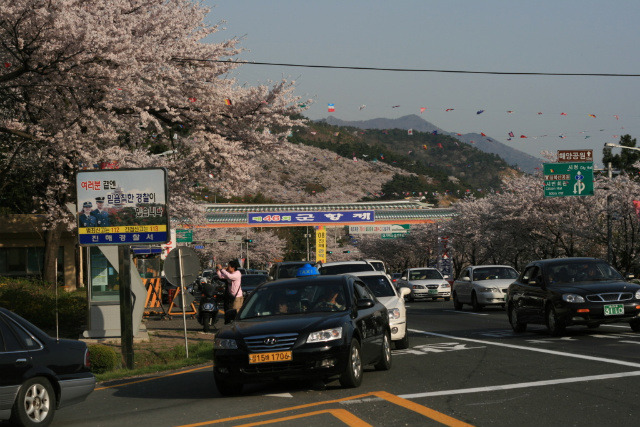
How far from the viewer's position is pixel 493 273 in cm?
3197

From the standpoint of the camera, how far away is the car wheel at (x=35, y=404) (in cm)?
902

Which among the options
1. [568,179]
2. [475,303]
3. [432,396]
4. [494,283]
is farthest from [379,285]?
[568,179]

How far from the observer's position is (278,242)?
11431cm

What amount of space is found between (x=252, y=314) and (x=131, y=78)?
1211 centimetres

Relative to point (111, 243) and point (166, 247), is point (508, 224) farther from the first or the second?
point (111, 243)

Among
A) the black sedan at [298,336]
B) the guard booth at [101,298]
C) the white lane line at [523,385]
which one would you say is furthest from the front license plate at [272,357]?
the guard booth at [101,298]

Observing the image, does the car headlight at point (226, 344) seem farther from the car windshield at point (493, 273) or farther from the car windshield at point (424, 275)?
the car windshield at point (424, 275)

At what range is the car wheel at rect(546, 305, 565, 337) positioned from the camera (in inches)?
710

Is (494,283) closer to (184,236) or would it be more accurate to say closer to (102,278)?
(102,278)

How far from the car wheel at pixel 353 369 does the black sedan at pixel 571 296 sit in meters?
7.60

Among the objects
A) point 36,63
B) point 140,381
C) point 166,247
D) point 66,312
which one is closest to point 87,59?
point 36,63

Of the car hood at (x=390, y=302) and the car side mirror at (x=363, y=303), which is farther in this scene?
the car hood at (x=390, y=302)

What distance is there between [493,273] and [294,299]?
20.9 meters

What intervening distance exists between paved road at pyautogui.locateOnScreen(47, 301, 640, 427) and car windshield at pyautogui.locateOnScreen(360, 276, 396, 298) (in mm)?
1664
